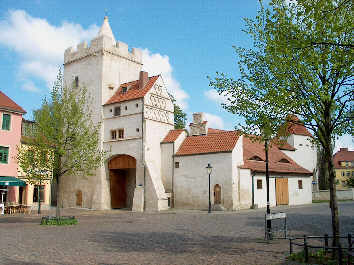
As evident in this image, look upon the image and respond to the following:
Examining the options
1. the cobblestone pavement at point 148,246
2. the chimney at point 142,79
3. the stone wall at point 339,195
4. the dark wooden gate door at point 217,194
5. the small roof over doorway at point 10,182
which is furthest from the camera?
the stone wall at point 339,195

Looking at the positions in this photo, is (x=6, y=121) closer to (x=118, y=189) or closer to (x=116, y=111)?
(x=116, y=111)

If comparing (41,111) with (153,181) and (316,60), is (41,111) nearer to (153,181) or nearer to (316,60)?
(153,181)

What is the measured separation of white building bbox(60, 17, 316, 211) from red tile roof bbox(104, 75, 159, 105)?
118 millimetres

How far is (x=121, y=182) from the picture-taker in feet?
124

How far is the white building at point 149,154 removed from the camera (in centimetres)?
3173

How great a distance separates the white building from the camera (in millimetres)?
31734

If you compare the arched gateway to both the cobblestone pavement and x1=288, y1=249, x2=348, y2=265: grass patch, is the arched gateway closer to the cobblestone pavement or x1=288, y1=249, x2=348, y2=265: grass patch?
the cobblestone pavement

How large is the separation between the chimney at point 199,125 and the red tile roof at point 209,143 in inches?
45.9

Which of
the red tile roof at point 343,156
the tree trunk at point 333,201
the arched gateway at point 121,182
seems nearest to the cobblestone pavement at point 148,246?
the tree trunk at point 333,201

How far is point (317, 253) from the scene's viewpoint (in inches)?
397

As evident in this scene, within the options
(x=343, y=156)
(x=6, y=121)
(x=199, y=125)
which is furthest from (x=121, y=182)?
(x=343, y=156)

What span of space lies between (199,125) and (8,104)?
58.5ft

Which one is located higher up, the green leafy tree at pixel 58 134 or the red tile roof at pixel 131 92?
the red tile roof at pixel 131 92

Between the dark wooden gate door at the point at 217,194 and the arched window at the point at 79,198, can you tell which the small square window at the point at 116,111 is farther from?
the dark wooden gate door at the point at 217,194
